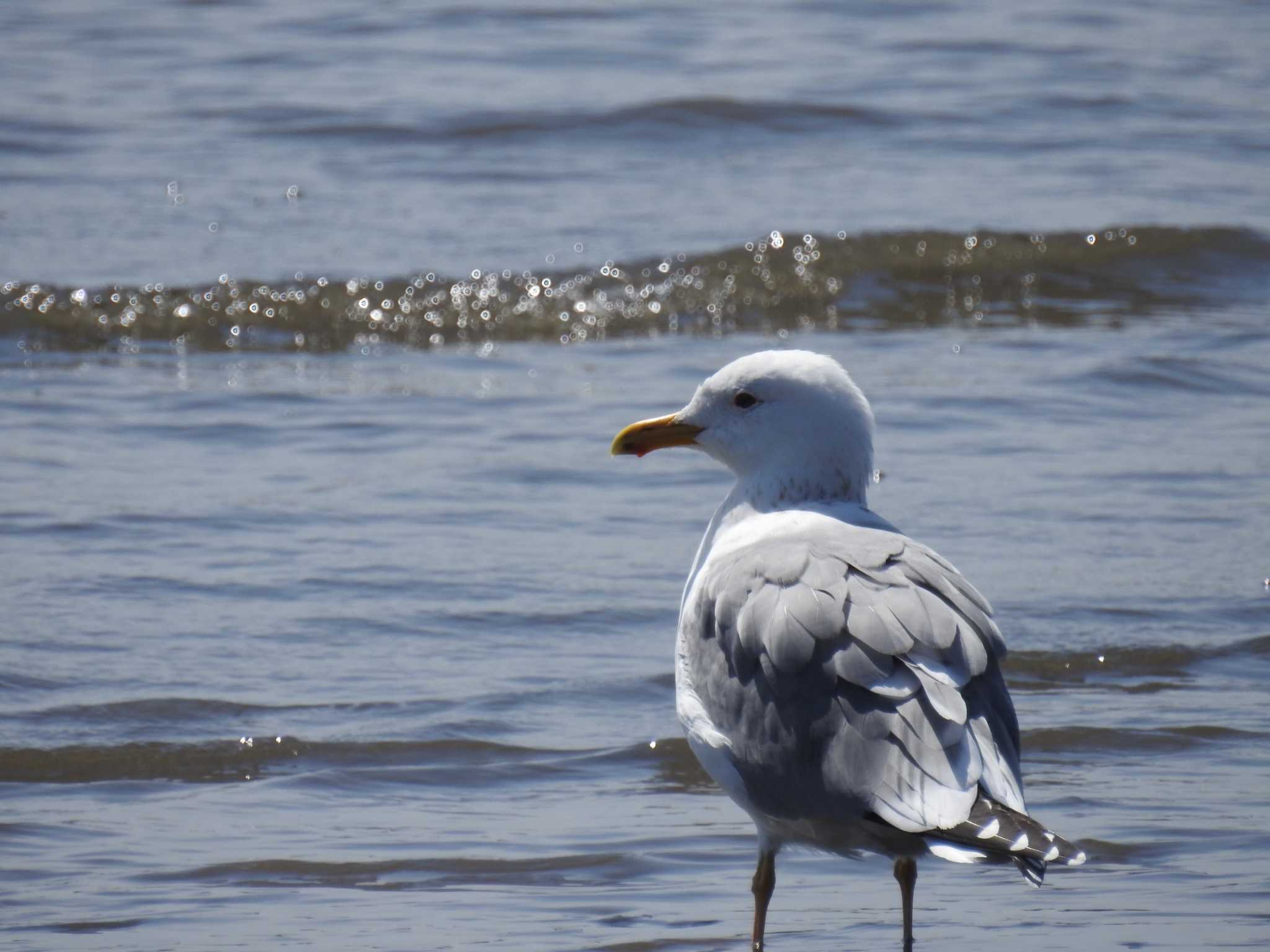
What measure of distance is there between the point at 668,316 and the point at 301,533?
13.9ft

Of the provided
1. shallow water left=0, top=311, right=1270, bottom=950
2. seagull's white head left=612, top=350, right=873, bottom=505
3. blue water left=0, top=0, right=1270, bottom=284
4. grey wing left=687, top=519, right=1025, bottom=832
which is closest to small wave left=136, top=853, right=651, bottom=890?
shallow water left=0, top=311, right=1270, bottom=950

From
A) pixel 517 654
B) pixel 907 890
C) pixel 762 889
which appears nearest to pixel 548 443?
pixel 517 654

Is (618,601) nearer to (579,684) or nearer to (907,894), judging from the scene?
(579,684)

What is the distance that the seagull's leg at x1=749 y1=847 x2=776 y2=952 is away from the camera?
4.00 metres

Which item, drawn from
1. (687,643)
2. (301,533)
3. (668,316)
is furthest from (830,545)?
(668,316)

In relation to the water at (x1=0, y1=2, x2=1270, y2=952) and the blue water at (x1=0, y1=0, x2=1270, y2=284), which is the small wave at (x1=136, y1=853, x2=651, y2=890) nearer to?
the water at (x1=0, y1=2, x2=1270, y2=952)

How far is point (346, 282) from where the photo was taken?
10.8 metres

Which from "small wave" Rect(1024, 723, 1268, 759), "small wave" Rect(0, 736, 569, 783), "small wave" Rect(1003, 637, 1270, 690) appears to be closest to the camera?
"small wave" Rect(0, 736, 569, 783)

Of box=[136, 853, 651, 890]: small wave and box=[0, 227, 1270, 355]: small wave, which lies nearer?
box=[136, 853, 651, 890]: small wave

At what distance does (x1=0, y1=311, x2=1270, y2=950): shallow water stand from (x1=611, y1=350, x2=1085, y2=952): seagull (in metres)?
0.53

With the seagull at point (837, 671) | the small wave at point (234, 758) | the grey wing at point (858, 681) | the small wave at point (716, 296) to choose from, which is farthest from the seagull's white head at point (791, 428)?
the small wave at point (716, 296)

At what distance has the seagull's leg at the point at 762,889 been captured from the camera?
3996 millimetres

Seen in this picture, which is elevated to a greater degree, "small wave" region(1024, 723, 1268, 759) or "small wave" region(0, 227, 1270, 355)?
"small wave" region(0, 227, 1270, 355)

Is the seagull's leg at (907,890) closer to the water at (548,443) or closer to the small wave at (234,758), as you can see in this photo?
the water at (548,443)
